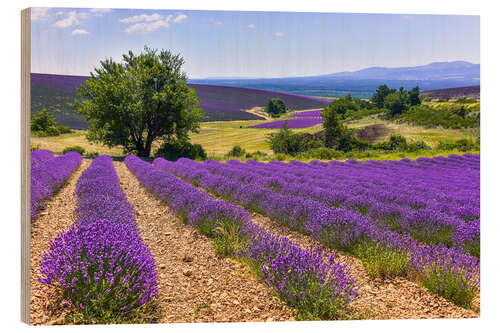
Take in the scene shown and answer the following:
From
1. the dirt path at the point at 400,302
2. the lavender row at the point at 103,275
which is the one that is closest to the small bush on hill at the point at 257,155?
the dirt path at the point at 400,302

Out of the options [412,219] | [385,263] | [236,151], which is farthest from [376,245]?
[236,151]

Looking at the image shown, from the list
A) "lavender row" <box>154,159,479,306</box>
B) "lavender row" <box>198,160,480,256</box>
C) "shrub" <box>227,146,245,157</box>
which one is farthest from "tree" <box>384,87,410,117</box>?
"lavender row" <box>154,159,479,306</box>

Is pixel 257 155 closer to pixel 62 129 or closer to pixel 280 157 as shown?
pixel 280 157

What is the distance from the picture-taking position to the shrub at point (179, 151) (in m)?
9.27

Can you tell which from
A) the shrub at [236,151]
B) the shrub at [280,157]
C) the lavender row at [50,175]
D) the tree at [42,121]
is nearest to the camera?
the tree at [42,121]

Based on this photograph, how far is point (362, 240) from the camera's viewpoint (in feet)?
11.9

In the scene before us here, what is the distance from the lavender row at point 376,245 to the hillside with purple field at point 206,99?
2.18 m

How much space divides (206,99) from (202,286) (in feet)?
17.9

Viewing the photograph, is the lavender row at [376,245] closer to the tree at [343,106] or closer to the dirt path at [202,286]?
the dirt path at [202,286]

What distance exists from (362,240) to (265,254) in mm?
1159

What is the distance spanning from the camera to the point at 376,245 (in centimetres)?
332
